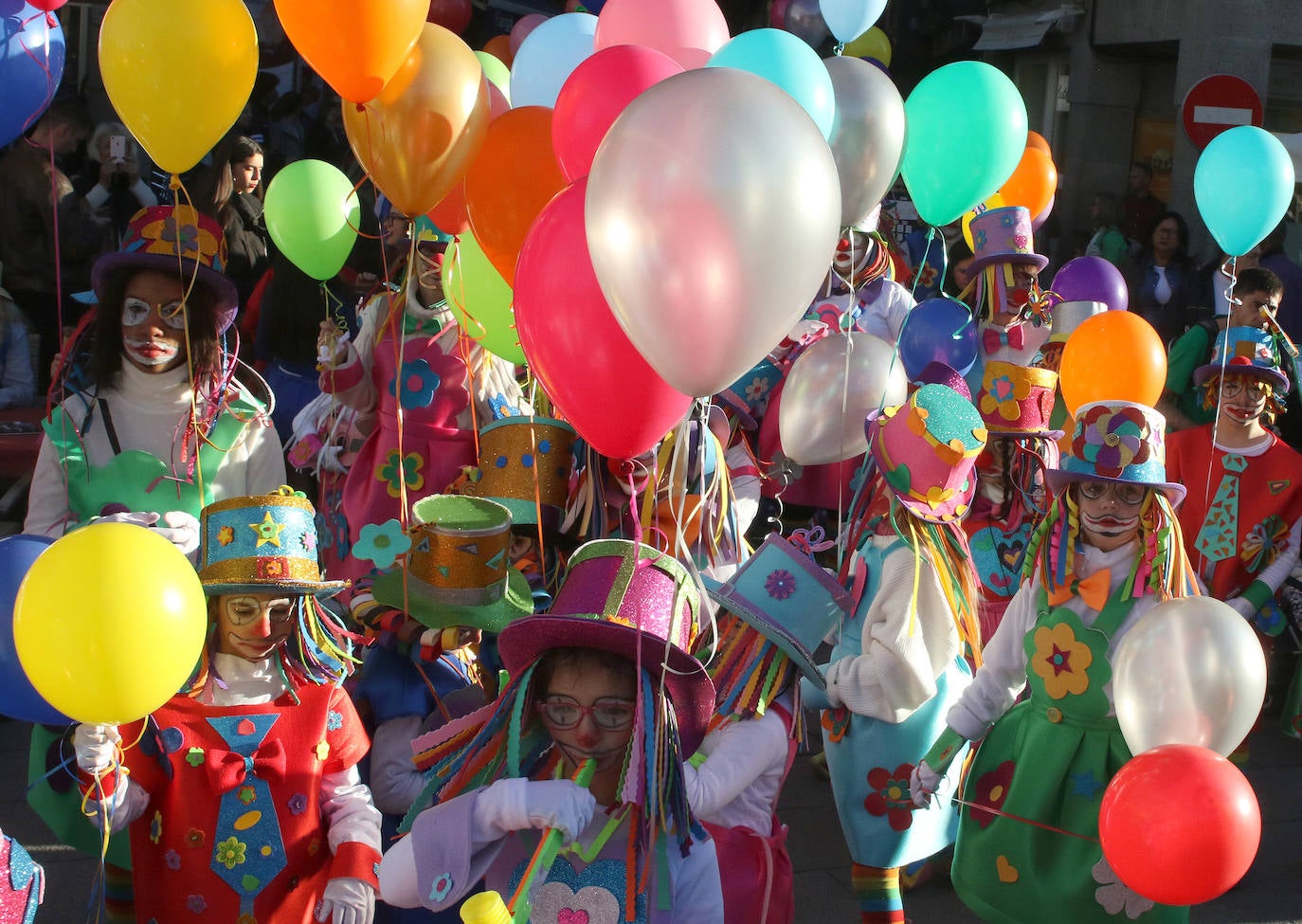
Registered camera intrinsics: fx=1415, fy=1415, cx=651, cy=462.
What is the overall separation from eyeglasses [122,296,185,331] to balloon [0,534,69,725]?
106 centimetres

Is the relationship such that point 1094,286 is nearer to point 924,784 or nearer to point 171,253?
point 924,784

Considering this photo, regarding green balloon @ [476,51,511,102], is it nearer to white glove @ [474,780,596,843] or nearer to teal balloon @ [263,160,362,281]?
teal balloon @ [263,160,362,281]

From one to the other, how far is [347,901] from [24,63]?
7.59ft

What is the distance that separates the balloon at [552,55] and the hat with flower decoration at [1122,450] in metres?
1.76

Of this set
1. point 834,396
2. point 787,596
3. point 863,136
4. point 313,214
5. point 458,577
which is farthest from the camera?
point 313,214

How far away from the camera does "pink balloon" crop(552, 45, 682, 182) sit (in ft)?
9.68

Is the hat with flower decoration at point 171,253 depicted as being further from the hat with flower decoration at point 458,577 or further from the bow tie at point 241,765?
the bow tie at point 241,765

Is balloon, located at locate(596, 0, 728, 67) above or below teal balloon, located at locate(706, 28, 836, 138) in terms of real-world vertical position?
above

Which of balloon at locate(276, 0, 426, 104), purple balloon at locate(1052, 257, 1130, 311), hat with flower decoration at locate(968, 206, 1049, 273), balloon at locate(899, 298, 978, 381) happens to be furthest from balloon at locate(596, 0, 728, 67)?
purple balloon at locate(1052, 257, 1130, 311)

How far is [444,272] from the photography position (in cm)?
429

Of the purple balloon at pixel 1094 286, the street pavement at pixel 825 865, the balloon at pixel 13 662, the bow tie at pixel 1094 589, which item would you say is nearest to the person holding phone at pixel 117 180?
the street pavement at pixel 825 865

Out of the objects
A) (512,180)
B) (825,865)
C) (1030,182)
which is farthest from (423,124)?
(1030,182)

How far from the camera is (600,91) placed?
2957mm

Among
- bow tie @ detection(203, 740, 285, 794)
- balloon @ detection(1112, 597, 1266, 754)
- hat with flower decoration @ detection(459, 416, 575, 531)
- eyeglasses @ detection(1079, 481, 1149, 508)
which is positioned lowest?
bow tie @ detection(203, 740, 285, 794)
